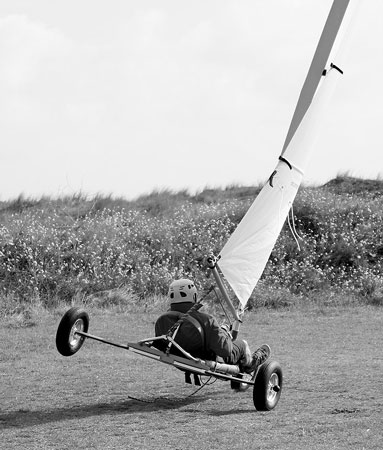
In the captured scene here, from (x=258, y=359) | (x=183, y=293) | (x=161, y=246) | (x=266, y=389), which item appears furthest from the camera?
(x=161, y=246)

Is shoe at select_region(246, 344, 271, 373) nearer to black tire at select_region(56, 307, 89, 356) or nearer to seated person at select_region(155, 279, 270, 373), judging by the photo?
seated person at select_region(155, 279, 270, 373)

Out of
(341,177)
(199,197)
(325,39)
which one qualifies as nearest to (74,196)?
(199,197)

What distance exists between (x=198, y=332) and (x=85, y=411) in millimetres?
1291

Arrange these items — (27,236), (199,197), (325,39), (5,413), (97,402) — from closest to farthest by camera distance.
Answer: (5,413)
(97,402)
(325,39)
(27,236)
(199,197)

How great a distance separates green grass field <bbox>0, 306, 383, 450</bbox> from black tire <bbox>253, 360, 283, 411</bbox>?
0.09 m

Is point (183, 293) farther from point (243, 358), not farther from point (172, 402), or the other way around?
point (172, 402)

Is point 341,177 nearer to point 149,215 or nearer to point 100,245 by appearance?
point 149,215

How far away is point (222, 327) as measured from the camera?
916 cm

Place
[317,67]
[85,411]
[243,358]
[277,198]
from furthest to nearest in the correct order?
[317,67], [277,198], [243,358], [85,411]

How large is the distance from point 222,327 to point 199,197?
60.0 feet

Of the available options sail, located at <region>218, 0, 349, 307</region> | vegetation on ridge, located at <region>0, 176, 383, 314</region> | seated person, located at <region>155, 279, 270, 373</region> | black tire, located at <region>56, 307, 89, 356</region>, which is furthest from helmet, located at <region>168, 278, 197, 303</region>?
vegetation on ridge, located at <region>0, 176, 383, 314</region>

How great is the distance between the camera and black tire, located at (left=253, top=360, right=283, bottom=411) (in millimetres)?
8188

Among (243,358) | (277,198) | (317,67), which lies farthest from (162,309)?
(243,358)

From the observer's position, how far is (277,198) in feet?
32.3
